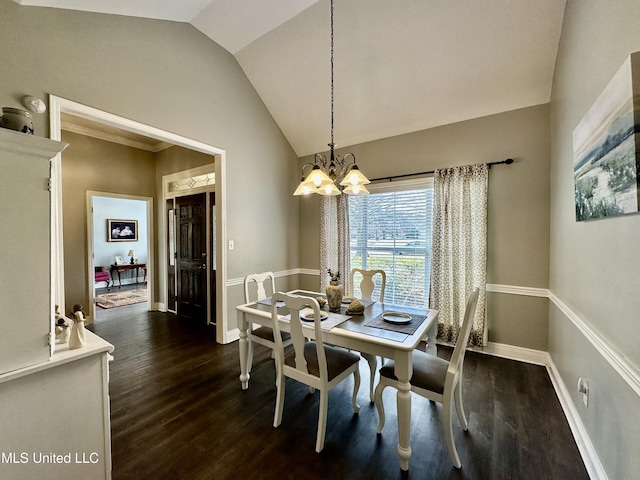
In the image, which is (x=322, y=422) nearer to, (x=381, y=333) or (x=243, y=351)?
(x=381, y=333)

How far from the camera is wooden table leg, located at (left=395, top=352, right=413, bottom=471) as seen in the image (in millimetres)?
1562

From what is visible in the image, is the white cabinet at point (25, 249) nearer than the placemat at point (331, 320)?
Yes

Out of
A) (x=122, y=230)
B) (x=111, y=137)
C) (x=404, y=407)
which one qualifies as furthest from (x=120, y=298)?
(x=404, y=407)

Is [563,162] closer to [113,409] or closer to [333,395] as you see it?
[333,395]

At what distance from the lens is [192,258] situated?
4410 mm

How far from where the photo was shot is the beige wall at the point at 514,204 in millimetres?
2824

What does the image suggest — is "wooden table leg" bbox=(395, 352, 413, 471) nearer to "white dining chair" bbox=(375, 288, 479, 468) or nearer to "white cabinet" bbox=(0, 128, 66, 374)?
"white dining chair" bbox=(375, 288, 479, 468)

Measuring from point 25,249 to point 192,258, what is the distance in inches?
133

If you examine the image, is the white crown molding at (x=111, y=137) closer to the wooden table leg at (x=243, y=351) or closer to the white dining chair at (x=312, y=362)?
the wooden table leg at (x=243, y=351)

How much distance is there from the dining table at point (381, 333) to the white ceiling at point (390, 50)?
8.11 feet

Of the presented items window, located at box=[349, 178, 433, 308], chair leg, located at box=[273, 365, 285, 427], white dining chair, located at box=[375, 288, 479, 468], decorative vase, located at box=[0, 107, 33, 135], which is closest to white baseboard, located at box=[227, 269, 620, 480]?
white dining chair, located at box=[375, 288, 479, 468]

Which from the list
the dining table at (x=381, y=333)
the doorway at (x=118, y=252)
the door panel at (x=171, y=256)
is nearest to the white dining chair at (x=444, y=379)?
the dining table at (x=381, y=333)

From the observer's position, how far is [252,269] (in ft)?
12.5

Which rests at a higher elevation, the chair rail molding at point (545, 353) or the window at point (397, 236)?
the window at point (397, 236)
